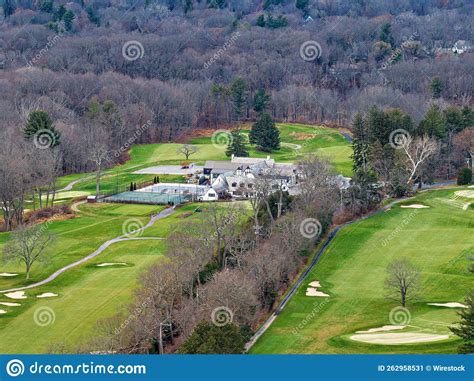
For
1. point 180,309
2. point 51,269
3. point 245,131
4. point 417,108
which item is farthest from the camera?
point 245,131

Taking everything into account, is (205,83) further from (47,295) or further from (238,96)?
(47,295)

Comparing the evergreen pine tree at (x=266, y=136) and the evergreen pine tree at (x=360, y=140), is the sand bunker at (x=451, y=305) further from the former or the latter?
the evergreen pine tree at (x=266, y=136)

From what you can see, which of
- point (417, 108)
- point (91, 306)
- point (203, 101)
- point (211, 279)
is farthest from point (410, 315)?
point (203, 101)

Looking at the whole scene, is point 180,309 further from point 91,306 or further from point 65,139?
point 65,139

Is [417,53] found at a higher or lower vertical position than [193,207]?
higher

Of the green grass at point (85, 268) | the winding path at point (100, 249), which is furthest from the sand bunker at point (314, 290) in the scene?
the winding path at point (100, 249)

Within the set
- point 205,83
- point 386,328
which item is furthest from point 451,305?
point 205,83

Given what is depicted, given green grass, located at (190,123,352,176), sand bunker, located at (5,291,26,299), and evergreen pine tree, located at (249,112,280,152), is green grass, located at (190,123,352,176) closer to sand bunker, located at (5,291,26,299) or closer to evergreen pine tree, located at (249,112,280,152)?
evergreen pine tree, located at (249,112,280,152)
